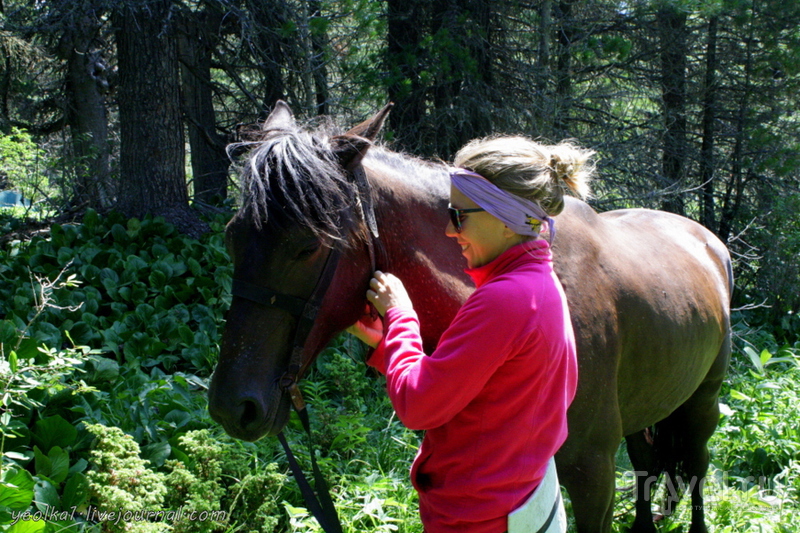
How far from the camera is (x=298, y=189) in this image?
1777mm

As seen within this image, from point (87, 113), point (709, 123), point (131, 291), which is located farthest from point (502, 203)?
point (87, 113)

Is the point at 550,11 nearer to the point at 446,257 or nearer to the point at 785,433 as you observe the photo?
the point at 785,433

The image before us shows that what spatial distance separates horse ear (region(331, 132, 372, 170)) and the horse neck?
0.13 metres

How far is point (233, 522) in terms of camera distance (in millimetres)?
3246

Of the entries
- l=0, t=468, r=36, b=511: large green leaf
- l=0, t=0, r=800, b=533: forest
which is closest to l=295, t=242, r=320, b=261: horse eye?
l=0, t=0, r=800, b=533: forest

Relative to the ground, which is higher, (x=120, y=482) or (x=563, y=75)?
(x=563, y=75)

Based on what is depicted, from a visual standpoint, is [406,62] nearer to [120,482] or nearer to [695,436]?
[695,436]

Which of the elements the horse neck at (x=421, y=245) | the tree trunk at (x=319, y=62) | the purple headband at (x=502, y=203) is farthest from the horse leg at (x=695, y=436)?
the tree trunk at (x=319, y=62)

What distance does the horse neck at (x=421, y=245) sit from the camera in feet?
6.69

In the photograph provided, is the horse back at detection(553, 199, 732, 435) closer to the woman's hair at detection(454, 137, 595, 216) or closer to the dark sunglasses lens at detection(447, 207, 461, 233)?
the woman's hair at detection(454, 137, 595, 216)

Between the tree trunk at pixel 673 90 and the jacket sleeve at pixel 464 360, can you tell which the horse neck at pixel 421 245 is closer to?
the jacket sleeve at pixel 464 360

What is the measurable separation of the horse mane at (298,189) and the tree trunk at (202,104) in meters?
5.87

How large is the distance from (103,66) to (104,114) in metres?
1.04

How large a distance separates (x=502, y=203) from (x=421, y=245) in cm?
54
